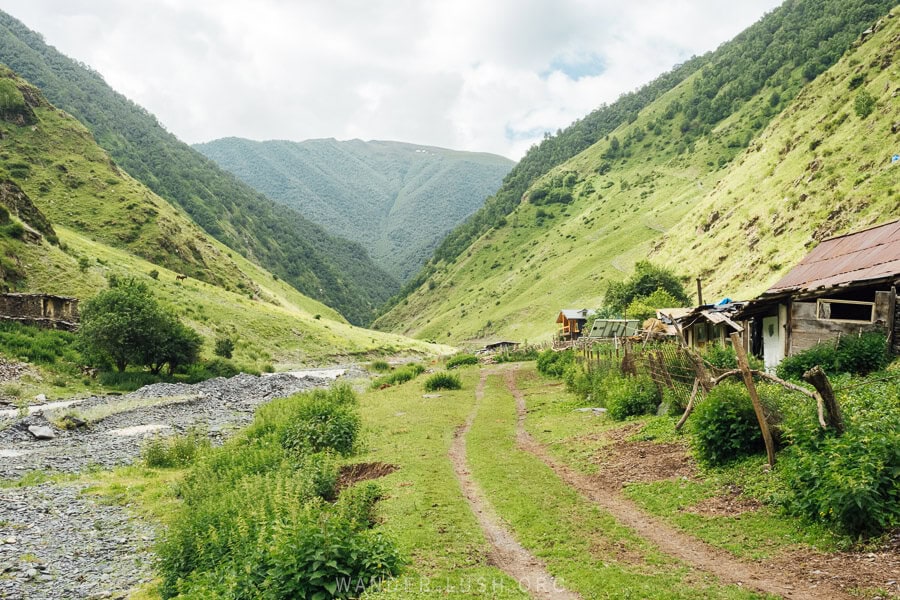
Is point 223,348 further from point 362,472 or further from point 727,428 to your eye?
point 727,428

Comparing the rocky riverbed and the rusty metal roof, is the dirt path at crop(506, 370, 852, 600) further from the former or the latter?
the rusty metal roof

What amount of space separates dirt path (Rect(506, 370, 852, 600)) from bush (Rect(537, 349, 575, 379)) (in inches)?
1119

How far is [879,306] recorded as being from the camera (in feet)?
57.1

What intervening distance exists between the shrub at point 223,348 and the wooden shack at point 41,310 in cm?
1298

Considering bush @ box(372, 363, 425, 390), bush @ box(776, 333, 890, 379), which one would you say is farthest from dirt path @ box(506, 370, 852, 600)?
bush @ box(372, 363, 425, 390)

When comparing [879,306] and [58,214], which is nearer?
[879,306]

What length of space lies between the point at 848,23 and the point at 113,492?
183589 millimetres

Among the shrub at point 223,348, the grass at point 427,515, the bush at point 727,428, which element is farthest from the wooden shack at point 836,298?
the shrub at point 223,348

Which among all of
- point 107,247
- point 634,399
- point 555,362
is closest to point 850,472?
point 634,399

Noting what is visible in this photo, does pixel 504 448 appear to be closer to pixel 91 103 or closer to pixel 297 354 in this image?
pixel 297 354

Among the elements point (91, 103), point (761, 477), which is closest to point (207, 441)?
point (761, 477)

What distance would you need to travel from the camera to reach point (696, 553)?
9.13m

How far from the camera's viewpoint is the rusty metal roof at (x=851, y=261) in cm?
1858

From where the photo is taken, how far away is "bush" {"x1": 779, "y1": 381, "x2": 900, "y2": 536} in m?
8.26
